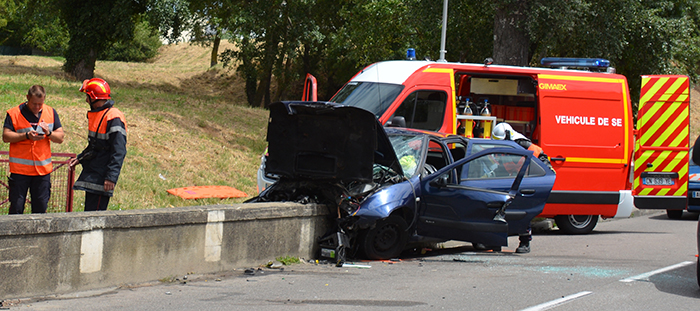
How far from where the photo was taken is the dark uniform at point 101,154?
6984mm

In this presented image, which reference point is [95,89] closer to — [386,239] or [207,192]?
[386,239]

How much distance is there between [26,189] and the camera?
7.02 metres

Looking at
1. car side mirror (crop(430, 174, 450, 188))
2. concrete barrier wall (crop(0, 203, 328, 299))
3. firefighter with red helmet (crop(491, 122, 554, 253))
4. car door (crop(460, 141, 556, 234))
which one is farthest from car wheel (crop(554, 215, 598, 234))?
concrete barrier wall (crop(0, 203, 328, 299))

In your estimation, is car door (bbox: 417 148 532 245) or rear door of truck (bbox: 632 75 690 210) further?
rear door of truck (bbox: 632 75 690 210)

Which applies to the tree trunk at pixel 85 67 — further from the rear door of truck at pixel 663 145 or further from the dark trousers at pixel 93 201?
the dark trousers at pixel 93 201

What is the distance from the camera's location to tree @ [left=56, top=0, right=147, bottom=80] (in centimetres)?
2781

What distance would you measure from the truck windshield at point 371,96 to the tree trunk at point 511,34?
6.90 meters

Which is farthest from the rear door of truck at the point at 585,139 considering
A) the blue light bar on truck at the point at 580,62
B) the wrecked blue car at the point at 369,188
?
the wrecked blue car at the point at 369,188

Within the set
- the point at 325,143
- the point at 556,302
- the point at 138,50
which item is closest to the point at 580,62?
the point at 325,143

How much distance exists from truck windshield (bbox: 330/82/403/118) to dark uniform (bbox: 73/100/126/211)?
480cm

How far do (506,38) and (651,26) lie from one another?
6540 millimetres

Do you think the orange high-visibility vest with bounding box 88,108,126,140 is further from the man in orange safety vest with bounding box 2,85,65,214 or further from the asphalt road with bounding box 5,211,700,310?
the asphalt road with bounding box 5,211,700,310

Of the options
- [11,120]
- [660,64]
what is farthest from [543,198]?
[660,64]

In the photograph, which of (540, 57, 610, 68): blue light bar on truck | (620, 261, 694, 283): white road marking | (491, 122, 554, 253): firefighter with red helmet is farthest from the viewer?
(540, 57, 610, 68): blue light bar on truck
